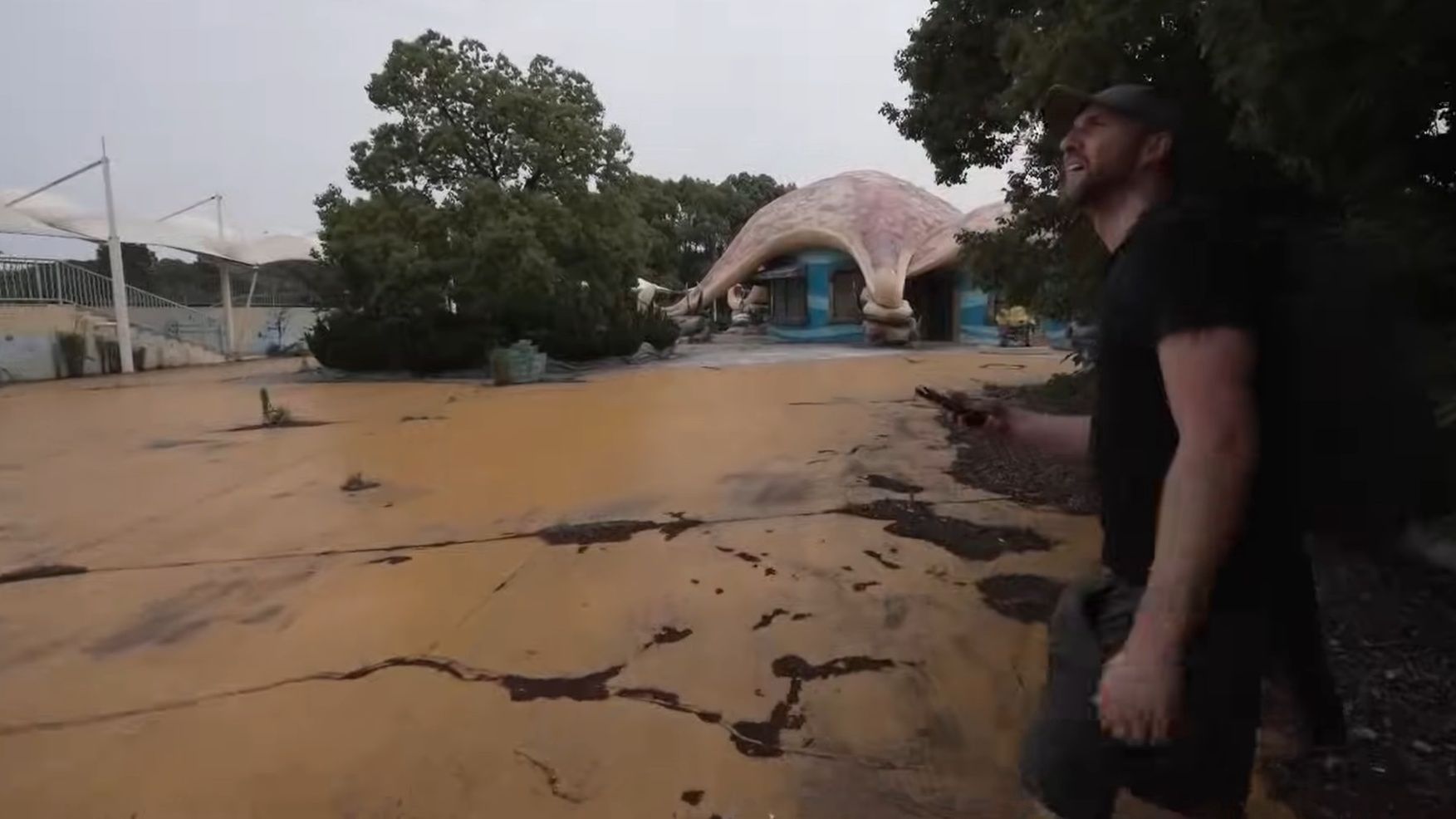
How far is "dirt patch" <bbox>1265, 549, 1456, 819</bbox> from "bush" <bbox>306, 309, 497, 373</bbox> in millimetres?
14621

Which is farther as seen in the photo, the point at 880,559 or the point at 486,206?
the point at 486,206

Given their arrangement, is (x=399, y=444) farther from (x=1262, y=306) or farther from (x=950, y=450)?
(x=1262, y=306)

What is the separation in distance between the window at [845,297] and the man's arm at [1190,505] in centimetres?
2562

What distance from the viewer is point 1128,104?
1256 millimetres

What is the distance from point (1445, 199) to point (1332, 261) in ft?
3.16

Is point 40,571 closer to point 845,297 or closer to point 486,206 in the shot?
point 486,206

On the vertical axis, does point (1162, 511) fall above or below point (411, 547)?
above

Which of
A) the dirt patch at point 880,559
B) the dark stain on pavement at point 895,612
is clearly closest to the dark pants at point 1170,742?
the dark stain on pavement at point 895,612

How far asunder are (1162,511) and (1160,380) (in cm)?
19

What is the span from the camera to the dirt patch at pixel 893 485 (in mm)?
5488

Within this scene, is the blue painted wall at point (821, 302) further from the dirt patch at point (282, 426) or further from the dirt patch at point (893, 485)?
the dirt patch at point (893, 485)

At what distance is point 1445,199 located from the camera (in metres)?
1.75

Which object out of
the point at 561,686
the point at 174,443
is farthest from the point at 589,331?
→ the point at 561,686

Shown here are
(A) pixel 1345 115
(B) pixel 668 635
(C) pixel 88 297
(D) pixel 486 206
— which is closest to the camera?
(A) pixel 1345 115
